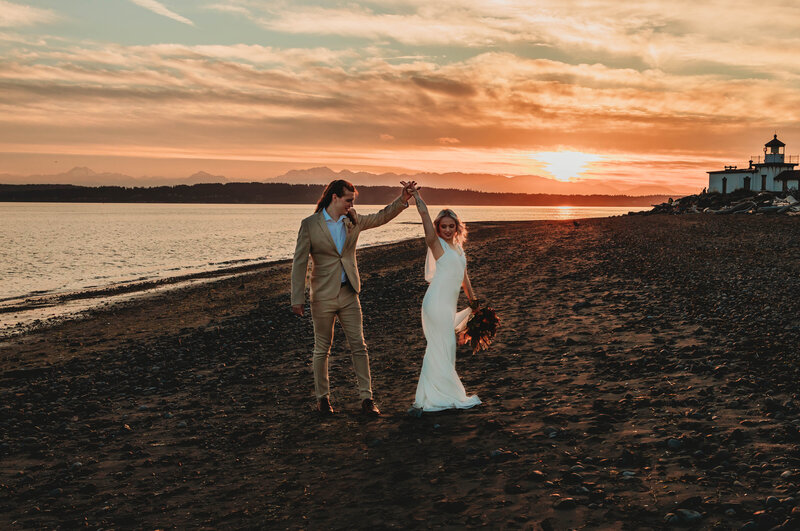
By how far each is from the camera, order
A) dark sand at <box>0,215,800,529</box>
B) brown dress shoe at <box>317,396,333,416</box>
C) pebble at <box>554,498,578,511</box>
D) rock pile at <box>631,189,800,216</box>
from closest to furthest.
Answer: pebble at <box>554,498,578,511</box>
dark sand at <box>0,215,800,529</box>
brown dress shoe at <box>317,396,333,416</box>
rock pile at <box>631,189,800,216</box>

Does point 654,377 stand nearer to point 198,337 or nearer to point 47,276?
point 198,337

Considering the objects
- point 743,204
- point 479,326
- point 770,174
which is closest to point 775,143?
point 770,174

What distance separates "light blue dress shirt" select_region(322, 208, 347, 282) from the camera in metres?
7.77

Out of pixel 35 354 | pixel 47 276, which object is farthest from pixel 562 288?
pixel 47 276

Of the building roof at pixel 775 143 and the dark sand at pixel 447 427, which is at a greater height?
the building roof at pixel 775 143

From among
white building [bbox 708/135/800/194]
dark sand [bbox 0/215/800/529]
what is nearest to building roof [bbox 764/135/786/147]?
white building [bbox 708/135/800/194]

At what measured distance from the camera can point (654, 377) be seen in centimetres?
861

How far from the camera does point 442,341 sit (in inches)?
315

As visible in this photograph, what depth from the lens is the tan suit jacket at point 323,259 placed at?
7.71 m

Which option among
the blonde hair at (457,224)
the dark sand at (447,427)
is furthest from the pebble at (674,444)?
the blonde hair at (457,224)

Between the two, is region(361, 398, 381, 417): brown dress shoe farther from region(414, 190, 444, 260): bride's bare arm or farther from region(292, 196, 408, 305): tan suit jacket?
region(414, 190, 444, 260): bride's bare arm

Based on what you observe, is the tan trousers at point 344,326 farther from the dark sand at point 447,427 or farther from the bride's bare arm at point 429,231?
the bride's bare arm at point 429,231

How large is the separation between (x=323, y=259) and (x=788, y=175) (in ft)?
304

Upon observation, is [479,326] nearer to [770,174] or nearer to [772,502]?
[772,502]
